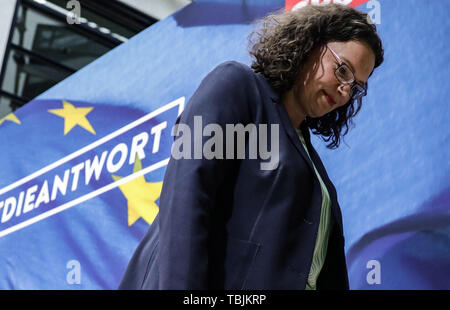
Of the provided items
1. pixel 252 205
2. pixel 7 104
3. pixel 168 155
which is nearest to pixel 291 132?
pixel 252 205

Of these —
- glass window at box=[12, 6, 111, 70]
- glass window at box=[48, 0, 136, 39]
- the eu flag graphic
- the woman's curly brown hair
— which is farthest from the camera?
glass window at box=[12, 6, 111, 70]

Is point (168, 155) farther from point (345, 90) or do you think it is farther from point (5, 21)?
point (5, 21)

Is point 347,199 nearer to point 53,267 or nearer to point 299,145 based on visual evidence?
point 299,145

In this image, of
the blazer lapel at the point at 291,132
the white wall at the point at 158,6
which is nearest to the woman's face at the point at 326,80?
the blazer lapel at the point at 291,132

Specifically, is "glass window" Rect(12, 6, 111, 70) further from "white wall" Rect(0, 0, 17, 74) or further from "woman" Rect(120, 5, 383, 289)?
"woman" Rect(120, 5, 383, 289)

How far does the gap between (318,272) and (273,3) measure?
5.39ft

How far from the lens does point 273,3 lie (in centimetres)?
262

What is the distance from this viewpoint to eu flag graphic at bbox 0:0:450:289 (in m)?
1.91

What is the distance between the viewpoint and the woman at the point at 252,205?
990mm

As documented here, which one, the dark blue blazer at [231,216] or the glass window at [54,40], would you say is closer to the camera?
the dark blue blazer at [231,216]

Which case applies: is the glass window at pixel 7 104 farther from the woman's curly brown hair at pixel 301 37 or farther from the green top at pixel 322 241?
the green top at pixel 322 241

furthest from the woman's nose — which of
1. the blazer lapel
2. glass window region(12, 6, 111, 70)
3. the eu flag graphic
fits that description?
glass window region(12, 6, 111, 70)

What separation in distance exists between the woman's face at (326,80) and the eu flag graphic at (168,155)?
2.29 ft
